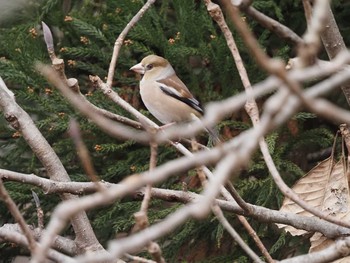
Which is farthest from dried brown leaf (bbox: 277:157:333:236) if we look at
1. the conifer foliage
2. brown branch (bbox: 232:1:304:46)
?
brown branch (bbox: 232:1:304:46)

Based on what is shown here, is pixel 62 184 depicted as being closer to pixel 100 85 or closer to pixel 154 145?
pixel 100 85

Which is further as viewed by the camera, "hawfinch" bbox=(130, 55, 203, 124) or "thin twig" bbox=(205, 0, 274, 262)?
"hawfinch" bbox=(130, 55, 203, 124)

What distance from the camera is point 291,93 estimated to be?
3.38 feet

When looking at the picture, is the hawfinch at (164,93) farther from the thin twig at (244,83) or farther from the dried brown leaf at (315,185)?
the thin twig at (244,83)

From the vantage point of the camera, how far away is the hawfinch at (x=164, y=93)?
325 cm

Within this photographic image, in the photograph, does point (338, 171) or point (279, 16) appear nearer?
point (338, 171)

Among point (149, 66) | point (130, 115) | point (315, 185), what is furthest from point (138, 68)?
point (315, 185)

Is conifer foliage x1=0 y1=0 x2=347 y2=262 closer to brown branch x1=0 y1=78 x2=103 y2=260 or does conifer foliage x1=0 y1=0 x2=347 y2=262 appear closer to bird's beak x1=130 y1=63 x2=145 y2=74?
bird's beak x1=130 y1=63 x2=145 y2=74

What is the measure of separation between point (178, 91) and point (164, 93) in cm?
20

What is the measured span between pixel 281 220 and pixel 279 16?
3.73 feet

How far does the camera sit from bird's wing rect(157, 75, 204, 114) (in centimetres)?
326

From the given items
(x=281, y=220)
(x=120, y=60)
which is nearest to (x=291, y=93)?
(x=281, y=220)

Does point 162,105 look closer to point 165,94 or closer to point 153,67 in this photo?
point 165,94

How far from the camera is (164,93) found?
367 cm
